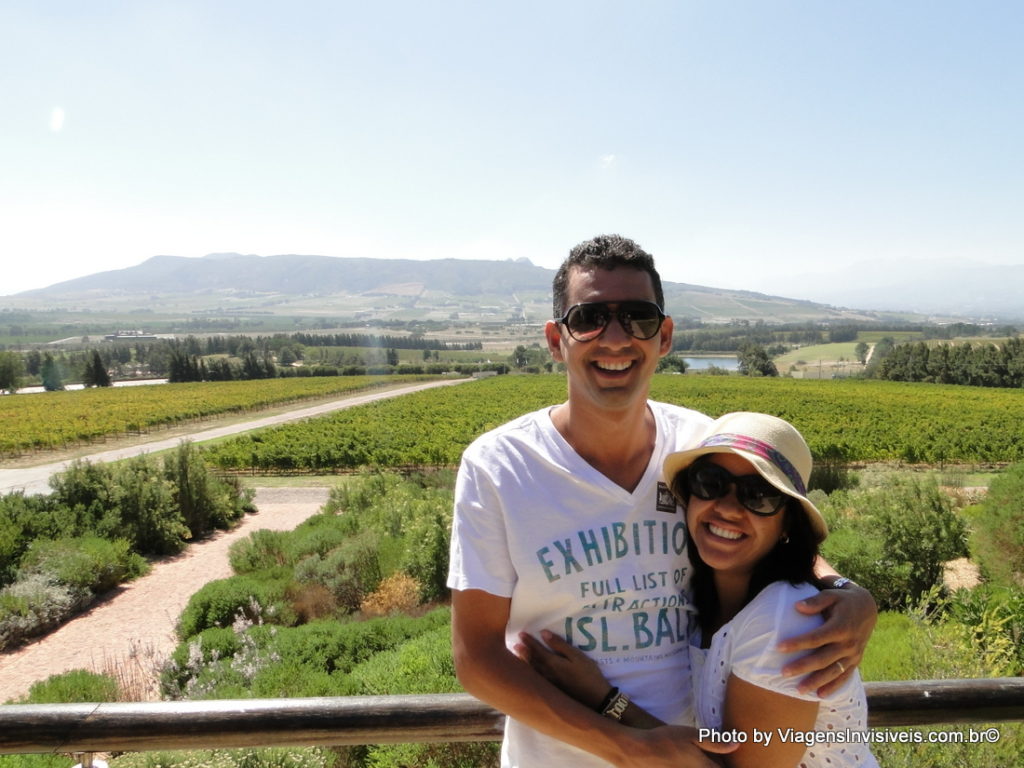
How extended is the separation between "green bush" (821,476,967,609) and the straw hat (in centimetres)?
750

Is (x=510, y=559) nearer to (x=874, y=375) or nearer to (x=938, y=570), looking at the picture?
(x=938, y=570)

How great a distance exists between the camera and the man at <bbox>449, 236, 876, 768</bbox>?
4.15 feet

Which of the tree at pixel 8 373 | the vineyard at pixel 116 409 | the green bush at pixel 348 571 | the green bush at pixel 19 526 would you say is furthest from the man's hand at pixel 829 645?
the tree at pixel 8 373

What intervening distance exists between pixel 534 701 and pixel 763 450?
74 cm

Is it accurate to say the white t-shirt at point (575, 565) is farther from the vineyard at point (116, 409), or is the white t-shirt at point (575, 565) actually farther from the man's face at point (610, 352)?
the vineyard at point (116, 409)

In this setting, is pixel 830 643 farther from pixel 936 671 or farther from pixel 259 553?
pixel 259 553

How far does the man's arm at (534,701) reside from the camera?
49.0 inches

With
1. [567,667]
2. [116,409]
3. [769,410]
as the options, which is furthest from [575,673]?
[116,409]

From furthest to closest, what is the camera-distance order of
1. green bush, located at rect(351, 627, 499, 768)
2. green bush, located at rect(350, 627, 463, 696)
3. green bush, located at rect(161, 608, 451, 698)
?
1. green bush, located at rect(161, 608, 451, 698)
2. green bush, located at rect(350, 627, 463, 696)
3. green bush, located at rect(351, 627, 499, 768)

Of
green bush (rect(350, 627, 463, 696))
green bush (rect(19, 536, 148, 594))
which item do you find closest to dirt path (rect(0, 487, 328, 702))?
green bush (rect(19, 536, 148, 594))

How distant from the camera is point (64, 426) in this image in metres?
34.7

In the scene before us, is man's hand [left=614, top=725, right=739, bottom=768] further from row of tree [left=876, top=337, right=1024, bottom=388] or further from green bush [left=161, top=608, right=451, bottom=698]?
row of tree [left=876, top=337, right=1024, bottom=388]

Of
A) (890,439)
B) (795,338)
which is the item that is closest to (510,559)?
(890,439)

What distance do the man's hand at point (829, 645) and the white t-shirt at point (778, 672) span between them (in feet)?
0.06
